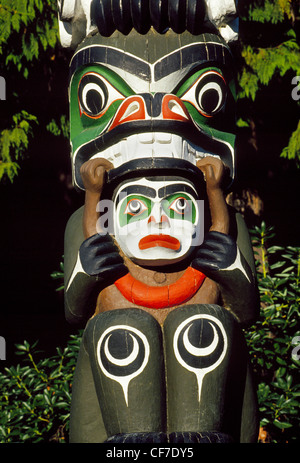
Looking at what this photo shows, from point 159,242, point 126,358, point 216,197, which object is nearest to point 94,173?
point 159,242

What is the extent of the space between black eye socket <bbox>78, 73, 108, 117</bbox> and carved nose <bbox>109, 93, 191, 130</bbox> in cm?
18

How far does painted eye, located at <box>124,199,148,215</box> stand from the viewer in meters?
2.80

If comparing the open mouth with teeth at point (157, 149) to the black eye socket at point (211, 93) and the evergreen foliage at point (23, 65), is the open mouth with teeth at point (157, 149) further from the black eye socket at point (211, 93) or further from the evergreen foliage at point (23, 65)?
the evergreen foliage at point (23, 65)

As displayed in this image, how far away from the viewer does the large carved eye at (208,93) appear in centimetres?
301

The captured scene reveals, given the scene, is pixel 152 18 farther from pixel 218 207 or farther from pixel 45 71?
pixel 45 71

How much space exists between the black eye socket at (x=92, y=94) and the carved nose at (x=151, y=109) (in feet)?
0.61

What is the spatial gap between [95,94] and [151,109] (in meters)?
0.37

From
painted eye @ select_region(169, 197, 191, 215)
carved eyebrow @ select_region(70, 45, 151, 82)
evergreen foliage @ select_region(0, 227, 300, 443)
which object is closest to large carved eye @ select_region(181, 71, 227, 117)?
carved eyebrow @ select_region(70, 45, 151, 82)

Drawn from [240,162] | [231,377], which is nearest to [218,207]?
[231,377]

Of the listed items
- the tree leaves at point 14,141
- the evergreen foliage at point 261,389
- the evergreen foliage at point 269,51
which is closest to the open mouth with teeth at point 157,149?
the evergreen foliage at point 261,389

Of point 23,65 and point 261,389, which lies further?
point 23,65

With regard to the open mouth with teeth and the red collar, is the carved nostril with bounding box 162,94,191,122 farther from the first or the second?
the red collar

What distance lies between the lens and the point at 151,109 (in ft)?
9.30

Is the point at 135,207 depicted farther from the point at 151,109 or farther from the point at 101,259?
the point at 151,109
